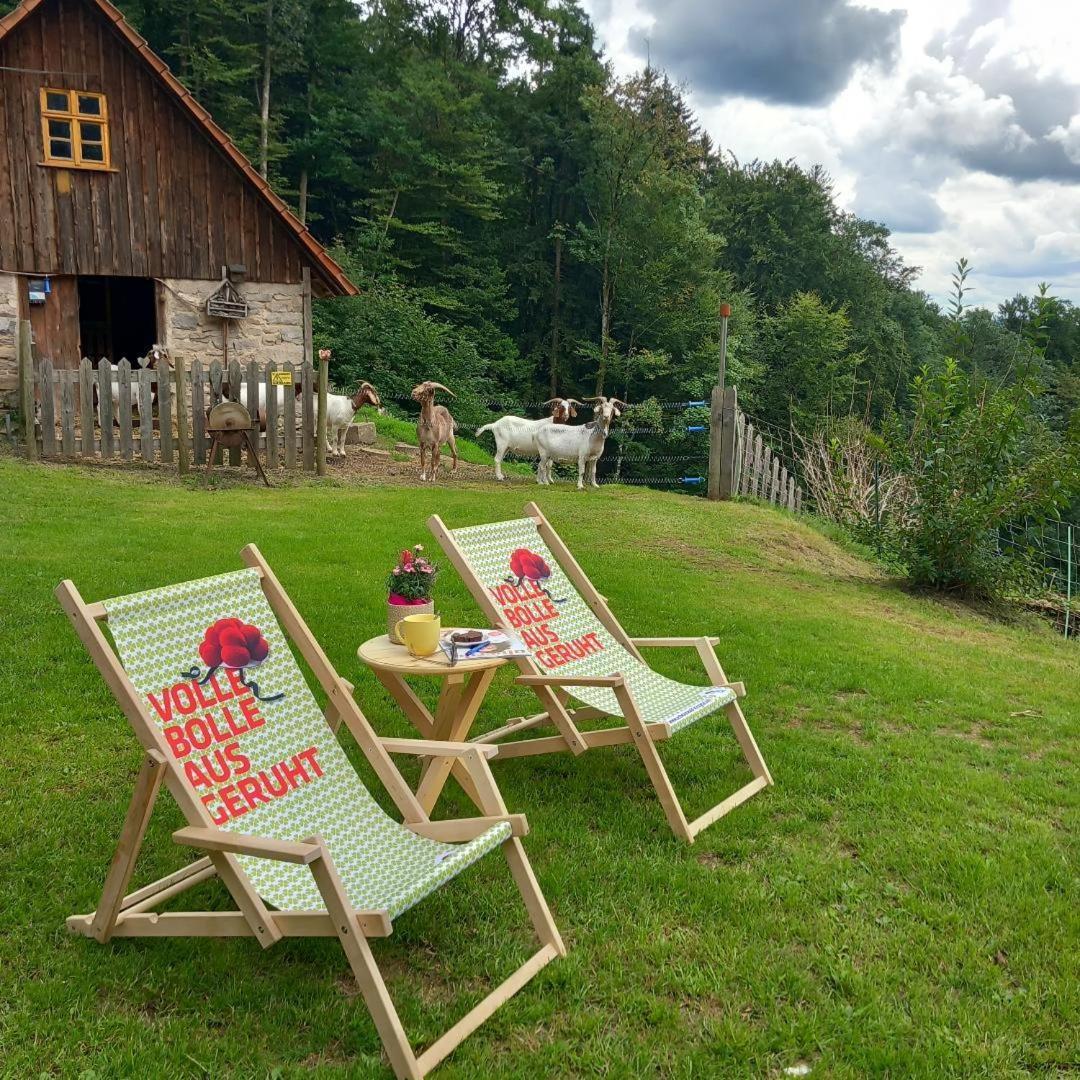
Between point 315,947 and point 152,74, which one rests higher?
point 152,74

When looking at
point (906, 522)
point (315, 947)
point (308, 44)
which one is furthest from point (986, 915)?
point (308, 44)

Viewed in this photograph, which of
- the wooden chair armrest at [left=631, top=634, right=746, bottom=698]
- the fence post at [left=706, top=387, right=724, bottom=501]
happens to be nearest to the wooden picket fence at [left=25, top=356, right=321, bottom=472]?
the fence post at [left=706, top=387, right=724, bottom=501]

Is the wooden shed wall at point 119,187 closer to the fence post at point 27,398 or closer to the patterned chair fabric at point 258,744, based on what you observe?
the fence post at point 27,398

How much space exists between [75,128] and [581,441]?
8.28 m

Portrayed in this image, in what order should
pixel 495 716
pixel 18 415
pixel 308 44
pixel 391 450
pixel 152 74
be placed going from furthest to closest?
pixel 308 44 → pixel 391 450 → pixel 152 74 → pixel 18 415 → pixel 495 716

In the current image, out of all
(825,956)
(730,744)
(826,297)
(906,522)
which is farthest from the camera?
(826,297)

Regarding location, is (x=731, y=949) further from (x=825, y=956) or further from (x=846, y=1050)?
(x=846, y=1050)

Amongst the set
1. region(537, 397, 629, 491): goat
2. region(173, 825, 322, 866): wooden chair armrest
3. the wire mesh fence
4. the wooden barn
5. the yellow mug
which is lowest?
the wire mesh fence

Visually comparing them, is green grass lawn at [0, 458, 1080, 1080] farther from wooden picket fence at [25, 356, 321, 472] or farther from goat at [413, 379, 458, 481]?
goat at [413, 379, 458, 481]

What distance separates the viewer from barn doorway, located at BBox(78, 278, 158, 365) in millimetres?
19538

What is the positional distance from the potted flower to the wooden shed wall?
11794 mm

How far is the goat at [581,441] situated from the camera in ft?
40.3

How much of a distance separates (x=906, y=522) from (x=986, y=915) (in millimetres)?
6600

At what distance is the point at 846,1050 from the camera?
8.59 ft
